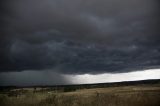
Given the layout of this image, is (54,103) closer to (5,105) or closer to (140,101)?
(5,105)

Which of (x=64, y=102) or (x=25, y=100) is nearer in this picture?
(x=64, y=102)

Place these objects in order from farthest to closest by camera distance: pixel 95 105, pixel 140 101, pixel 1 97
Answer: pixel 1 97 → pixel 140 101 → pixel 95 105

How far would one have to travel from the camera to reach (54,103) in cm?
1066

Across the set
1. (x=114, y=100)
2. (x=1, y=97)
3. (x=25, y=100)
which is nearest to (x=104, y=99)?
(x=114, y=100)

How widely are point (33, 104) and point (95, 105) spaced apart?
302 cm

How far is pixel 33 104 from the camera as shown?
36.6 feet

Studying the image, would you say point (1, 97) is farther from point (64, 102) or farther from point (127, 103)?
point (127, 103)

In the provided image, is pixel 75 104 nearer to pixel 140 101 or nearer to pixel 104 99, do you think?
pixel 104 99

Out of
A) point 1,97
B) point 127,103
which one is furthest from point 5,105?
point 127,103

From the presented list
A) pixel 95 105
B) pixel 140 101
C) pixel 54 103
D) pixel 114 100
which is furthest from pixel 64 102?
pixel 140 101

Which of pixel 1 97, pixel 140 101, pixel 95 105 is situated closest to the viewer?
pixel 95 105

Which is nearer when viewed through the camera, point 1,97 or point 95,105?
point 95,105

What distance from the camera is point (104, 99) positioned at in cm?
1092

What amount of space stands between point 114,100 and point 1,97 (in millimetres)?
5785
